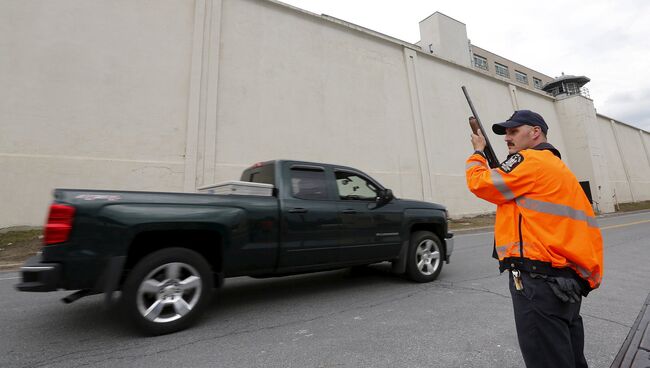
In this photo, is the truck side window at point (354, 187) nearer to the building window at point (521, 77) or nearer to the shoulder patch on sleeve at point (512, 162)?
the shoulder patch on sleeve at point (512, 162)

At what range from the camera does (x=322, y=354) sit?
2.78 metres

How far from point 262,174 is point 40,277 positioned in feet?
8.53

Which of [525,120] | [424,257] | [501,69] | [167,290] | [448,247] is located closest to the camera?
[525,120]

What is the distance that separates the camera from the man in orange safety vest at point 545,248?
164 centimetres

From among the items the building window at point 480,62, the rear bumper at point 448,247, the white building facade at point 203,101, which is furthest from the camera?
the building window at point 480,62

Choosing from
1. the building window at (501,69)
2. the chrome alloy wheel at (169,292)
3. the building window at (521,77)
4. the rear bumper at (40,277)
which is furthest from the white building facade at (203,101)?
the building window at (521,77)

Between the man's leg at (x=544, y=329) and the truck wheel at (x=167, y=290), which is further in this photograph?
the truck wheel at (x=167, y=290)

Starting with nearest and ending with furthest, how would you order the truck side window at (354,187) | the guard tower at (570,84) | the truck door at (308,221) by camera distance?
the truck door at (308,221) < the truck side window at (354,187) < the guard tower at (570,84)

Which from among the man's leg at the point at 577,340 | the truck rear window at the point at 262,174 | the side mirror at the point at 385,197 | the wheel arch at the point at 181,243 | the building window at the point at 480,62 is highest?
the building window at the point at 480,62

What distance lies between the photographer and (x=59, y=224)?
2.86 meters

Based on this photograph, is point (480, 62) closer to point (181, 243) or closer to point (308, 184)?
point (308, 184)

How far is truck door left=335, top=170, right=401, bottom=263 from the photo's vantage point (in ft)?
14.9

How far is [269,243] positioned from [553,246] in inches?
113

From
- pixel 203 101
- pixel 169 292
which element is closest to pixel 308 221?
pixel 169 292
